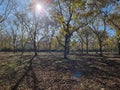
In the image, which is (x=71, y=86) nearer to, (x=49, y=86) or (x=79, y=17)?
(x=49, y=86)

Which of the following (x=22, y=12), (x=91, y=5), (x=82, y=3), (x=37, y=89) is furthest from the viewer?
(x=22, y=12)

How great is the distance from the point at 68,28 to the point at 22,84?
19556 mm

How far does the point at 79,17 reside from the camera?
101 feet

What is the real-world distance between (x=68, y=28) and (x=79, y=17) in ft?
8.38

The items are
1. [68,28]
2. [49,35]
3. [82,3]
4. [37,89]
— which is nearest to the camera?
[37,89]

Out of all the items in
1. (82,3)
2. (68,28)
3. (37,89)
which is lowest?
(37,89)

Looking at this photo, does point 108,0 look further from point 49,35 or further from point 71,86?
point 49,35

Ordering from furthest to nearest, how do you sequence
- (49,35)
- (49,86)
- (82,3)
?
1. (49,35)
2. (82,3)
3. (49,86)

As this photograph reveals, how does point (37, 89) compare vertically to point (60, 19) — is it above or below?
below

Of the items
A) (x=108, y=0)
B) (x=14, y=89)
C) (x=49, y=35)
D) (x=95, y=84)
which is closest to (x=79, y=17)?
(x=108, y=0)

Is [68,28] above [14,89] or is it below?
above

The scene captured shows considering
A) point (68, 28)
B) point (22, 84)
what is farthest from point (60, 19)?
point (22, 84)

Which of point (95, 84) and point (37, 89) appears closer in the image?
point (37, 89)

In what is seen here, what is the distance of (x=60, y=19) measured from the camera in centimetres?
3041
